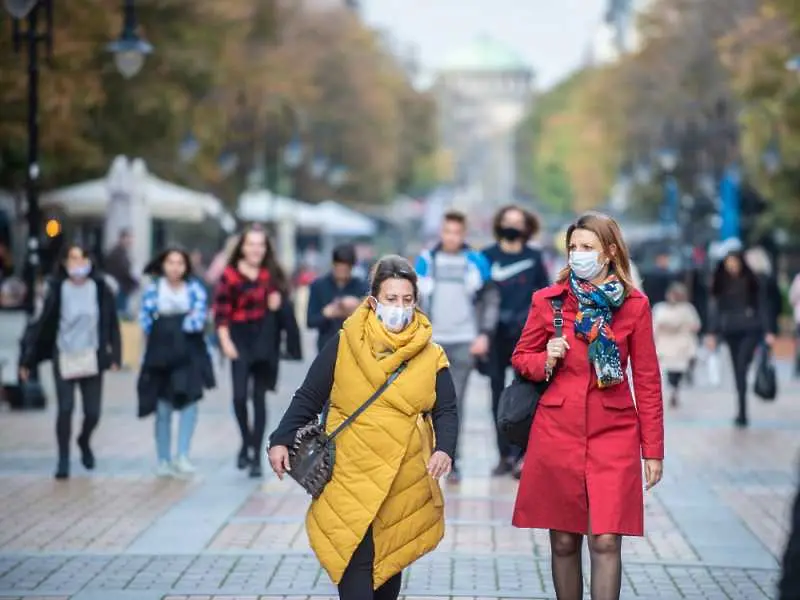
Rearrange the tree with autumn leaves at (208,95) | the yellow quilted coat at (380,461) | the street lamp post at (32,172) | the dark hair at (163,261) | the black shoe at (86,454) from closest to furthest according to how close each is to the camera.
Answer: the yellow quilted coat at (380,461), the dark hair at (163,261), the black shoe at (86,454), the street lamp post at (32,172), the tree with autumn leaves at (208,95)

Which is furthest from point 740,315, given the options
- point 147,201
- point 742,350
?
point 147,201

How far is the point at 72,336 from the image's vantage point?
1258 cm

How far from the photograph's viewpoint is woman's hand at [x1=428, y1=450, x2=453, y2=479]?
6.33 meters

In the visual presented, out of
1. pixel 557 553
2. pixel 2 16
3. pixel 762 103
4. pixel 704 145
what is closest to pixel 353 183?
pixel 704 145

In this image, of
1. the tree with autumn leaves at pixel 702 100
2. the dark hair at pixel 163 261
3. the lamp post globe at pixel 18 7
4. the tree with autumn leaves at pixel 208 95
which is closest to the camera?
the dark hair at pixel 163 261

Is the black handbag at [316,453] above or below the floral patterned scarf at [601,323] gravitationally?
below

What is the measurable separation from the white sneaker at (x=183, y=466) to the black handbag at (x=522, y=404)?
21.4 feet

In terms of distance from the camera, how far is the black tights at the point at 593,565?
6.50 m

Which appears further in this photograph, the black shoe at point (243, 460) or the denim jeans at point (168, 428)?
the black shoe at point (243, 460)

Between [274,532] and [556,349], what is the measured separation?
4.04 metres

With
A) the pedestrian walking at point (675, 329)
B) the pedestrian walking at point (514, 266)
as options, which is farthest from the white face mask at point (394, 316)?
the pedestrian walking at point (675, 329)

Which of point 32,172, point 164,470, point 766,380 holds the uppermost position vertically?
point 32,172

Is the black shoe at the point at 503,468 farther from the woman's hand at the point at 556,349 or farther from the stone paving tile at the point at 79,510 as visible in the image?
the woman's hand at the point at 556,349

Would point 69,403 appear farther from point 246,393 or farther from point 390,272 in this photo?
point 390,272
